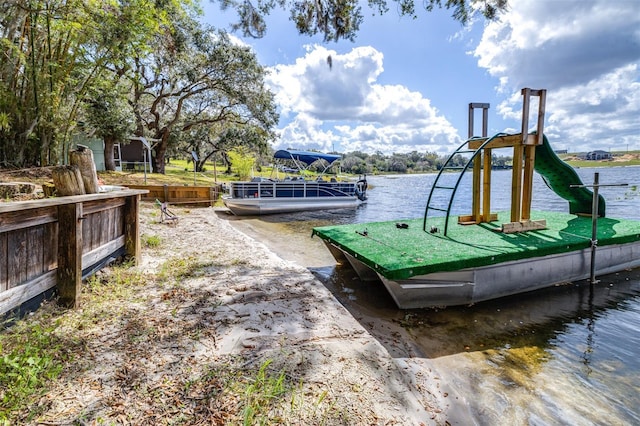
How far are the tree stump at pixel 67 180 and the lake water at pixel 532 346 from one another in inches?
143

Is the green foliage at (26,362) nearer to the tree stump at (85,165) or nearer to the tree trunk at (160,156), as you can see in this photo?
the tree stump at (85,165)

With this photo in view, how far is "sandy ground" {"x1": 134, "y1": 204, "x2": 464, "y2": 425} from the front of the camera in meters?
2.35

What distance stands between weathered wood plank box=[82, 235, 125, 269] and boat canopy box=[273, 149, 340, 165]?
566 inches

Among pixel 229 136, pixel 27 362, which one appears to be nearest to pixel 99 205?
pixel 27 362

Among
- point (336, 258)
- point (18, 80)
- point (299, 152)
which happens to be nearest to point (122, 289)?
point (336, 258)

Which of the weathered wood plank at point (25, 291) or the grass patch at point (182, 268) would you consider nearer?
the weathered wood plank at point (25, 291)

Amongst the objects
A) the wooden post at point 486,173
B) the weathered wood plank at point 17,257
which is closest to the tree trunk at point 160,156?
the wooden post at point 486,173

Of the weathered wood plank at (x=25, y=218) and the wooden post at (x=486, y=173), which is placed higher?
the wooden post at (x=486, y=173)

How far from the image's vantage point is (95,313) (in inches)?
129

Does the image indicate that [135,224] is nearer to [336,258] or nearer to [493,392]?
[336,258]

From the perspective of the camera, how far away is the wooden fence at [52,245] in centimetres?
261

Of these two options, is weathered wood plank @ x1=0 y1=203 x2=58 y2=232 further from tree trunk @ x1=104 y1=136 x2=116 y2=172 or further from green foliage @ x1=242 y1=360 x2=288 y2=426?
tree trunk @ x1=104 y1=136 x2=116 y2=172

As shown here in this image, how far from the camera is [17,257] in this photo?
2.71 meters

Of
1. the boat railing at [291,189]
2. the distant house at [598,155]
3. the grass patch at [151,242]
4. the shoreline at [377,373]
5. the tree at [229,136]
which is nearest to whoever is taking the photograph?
the shoreline at [377,373]
